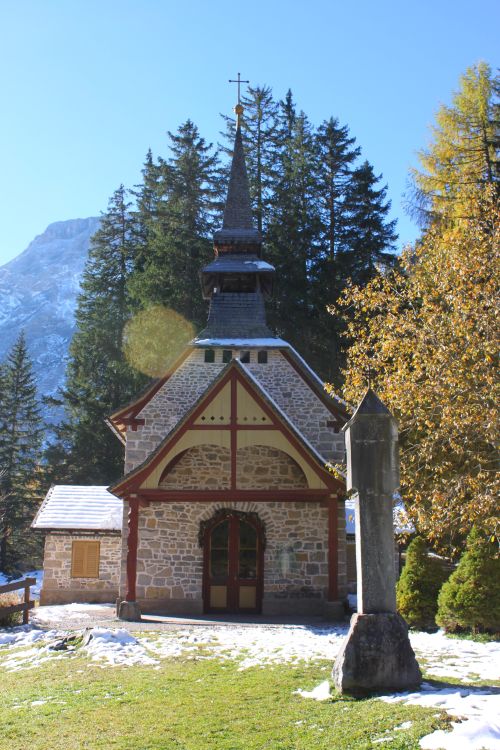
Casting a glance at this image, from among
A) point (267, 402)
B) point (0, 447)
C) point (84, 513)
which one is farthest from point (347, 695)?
point (0, 447)

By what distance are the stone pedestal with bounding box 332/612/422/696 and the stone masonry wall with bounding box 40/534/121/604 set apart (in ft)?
43.6

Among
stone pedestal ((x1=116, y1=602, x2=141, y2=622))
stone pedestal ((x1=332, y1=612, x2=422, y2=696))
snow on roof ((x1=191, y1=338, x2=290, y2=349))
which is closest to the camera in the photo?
stone pedestal ((x1=332, y1=612, x2=422, y2=696))

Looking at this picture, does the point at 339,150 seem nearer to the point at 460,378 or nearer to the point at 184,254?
the point at 184,254

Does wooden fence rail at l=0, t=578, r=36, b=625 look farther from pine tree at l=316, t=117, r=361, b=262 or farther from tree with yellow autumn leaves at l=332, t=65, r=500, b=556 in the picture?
pine tree at l=316, t=117, r=361, b=262

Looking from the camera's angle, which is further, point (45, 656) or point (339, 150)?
point (339, 150)

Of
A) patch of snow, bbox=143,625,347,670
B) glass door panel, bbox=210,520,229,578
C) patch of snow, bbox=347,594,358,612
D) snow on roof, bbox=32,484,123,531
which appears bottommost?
patch of snow, bbox=347,594,358,612

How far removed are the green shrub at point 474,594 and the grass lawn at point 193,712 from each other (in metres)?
3.35

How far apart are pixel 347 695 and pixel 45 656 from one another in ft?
18.2

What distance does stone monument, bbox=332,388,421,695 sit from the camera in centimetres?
723

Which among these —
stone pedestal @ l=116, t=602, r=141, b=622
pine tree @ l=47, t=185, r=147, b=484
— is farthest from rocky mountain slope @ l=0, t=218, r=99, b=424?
stone pedestal @ l=116, t=602, r=141, b=622

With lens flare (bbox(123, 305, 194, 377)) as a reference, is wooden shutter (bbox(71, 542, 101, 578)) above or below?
A: below

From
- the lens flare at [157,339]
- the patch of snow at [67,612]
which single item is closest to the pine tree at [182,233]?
the lens flare at [157,339]

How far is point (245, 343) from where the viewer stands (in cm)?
1886

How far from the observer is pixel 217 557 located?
1661 centimetres
